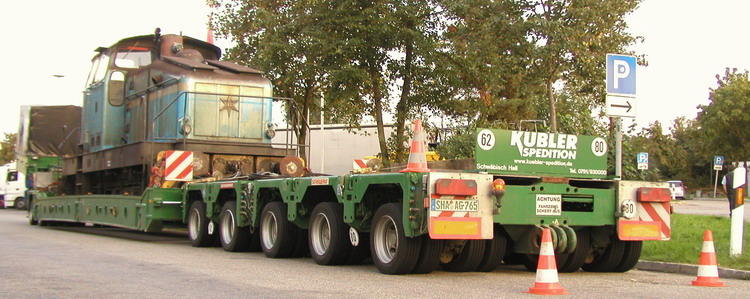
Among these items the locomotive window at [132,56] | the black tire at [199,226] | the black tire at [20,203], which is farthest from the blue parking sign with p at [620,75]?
the black tire at [20,203]

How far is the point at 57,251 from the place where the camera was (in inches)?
500

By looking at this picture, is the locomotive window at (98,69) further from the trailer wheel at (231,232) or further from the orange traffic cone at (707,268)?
the orange traffic cone at (707,268)

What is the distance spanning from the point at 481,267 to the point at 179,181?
662 cm

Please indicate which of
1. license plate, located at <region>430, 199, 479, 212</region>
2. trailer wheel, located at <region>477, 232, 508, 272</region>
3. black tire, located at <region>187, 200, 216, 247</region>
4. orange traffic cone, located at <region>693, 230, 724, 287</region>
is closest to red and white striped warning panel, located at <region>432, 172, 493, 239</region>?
license plate, located at <region>430, 199, 479, 212</region>

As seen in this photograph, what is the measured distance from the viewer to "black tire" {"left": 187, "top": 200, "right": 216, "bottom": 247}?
14.1 meters

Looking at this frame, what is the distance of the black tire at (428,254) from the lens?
376 inches

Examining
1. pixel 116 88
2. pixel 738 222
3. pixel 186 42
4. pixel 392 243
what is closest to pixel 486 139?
pixel 392 243

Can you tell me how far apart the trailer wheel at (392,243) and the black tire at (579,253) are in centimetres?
220

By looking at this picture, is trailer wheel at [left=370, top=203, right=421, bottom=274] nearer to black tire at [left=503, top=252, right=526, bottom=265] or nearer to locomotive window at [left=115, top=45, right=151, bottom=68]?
black tire at [left=503, top=252, right=526, bottom=265]

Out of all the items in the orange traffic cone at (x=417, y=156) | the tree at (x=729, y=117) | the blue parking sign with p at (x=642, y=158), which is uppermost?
the tree at (x=729, y=117)

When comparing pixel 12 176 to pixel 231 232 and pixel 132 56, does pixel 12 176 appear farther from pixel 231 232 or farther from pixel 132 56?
pixel 231 232

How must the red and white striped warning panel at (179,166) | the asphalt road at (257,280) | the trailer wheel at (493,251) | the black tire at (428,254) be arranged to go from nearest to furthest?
the asphalt road at (257,280), the black tire at (428,254), the trailer wheel at (493,251), the red and white striped warning panel at (179,166)

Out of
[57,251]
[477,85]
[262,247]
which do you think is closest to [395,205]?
[262,247]

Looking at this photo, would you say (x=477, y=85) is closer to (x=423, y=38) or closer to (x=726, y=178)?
(x=423, y=38)
